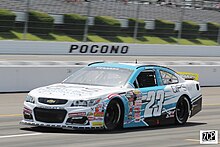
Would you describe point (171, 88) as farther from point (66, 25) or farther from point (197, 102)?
point (66, 25)

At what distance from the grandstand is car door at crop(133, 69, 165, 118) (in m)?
22.4

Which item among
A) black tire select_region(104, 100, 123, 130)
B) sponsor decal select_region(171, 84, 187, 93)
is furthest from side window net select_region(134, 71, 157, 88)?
black tire select_region(104, 100, 123, 130)

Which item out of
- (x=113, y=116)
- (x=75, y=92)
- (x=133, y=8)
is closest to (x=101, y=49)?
(x=133, y=8)

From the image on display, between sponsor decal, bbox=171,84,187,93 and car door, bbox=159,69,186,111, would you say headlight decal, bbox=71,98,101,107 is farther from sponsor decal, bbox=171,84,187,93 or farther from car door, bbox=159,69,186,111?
sponsor decal, bbox=171,84,187,93

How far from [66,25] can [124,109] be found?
1017 inches

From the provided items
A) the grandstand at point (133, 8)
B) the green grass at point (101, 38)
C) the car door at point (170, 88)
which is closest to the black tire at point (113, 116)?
the car door at point (170, 88)

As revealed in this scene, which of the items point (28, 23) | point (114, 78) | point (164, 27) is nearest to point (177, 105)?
point (114, 78)

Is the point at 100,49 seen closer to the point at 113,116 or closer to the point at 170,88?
the point at 170,88

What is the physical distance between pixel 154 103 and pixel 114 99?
A: 1343 mm

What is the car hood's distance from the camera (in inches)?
412

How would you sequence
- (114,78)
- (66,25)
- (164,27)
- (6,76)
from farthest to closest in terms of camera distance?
(164,27) → (66,25) → (6,76) → (114,78)

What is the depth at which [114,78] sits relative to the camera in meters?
11.7

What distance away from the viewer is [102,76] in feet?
38.5

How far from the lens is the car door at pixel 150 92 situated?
38.3 ft
